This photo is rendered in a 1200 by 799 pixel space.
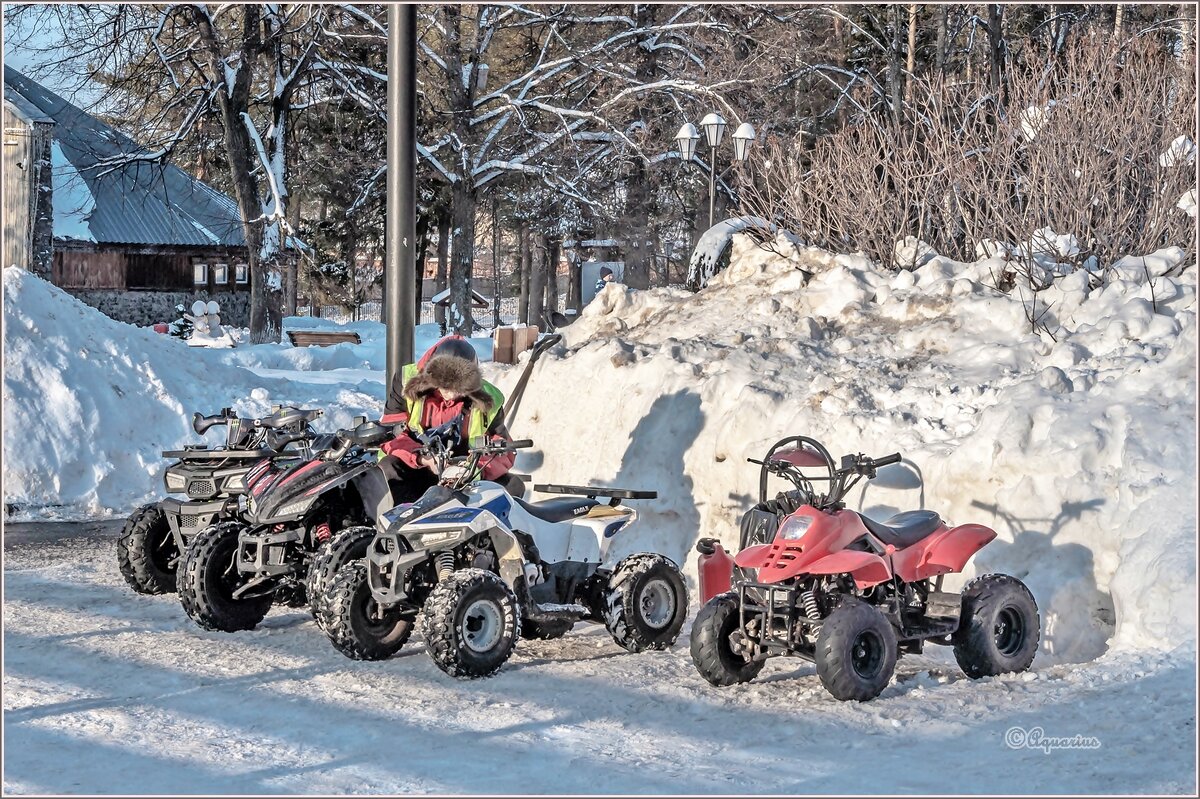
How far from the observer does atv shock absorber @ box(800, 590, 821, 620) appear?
22.9 feet

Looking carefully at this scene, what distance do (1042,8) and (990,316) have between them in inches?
1320

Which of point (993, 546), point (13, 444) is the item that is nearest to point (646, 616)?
point (993, 546)

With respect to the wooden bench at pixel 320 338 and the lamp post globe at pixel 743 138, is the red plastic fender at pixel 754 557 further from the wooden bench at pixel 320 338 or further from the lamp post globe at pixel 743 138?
the wooden bench at pixel 320 338

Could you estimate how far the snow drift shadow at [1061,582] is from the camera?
7.83 m

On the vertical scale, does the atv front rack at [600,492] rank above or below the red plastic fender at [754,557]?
above

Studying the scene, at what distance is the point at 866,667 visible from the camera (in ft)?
22.7

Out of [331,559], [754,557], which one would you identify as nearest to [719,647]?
[754,557]

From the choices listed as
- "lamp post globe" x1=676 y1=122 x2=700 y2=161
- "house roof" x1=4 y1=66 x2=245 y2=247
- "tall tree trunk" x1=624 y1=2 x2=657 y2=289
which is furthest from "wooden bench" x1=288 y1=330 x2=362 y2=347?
"lamp post globe" x1=676 y1=122 x2=700 y2=161

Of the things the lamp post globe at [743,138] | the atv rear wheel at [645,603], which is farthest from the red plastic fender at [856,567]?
the lamp post globe at [743,138]

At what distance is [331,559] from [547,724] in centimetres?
202

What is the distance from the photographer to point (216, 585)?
8664 millimetres

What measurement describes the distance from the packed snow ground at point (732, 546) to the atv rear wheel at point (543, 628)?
125 mm

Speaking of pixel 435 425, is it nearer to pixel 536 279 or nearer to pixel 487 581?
pixel 487 581

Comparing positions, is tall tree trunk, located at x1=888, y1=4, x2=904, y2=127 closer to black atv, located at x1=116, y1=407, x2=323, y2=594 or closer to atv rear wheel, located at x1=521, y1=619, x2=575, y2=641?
black atv, located at x1=116, y1=407, x2=323, y2=594
